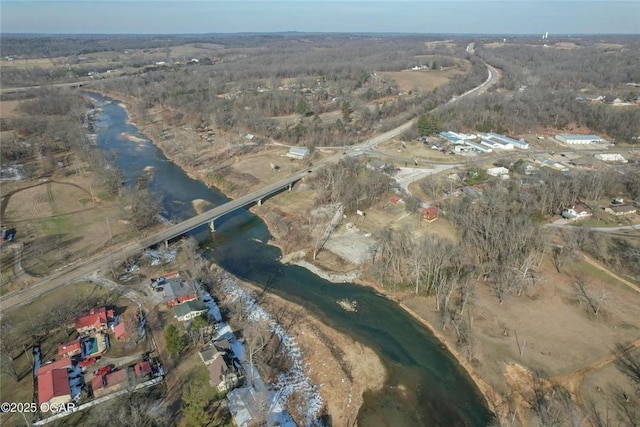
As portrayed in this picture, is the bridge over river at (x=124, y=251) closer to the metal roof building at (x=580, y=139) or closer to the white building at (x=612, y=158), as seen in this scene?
the white building at (x=612, y=158)

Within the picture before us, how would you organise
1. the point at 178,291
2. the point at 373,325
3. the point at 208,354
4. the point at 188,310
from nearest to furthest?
the point at 208,354 < the point at 188,310 < the point at 373,325 < the point at 178,291

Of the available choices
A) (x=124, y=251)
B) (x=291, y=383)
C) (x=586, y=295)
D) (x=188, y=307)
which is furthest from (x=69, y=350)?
(x=586, y=295)

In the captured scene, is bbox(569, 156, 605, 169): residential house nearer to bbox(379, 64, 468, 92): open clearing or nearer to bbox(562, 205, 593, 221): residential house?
bbox(562, 205, 593, 221): residential house

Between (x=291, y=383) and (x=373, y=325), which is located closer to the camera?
(x=291, y=383)

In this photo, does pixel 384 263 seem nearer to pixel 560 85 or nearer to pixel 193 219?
pixel 193 219

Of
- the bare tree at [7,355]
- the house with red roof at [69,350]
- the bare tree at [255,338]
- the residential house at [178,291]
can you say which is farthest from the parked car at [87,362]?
the bare tree at [255,338]

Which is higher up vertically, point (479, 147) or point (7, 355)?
point (479, 147)

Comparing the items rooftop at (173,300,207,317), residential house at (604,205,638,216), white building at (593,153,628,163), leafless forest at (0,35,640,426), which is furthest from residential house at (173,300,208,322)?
white building at (593,153,628,163)

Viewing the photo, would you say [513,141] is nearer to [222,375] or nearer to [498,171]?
[498,171]
